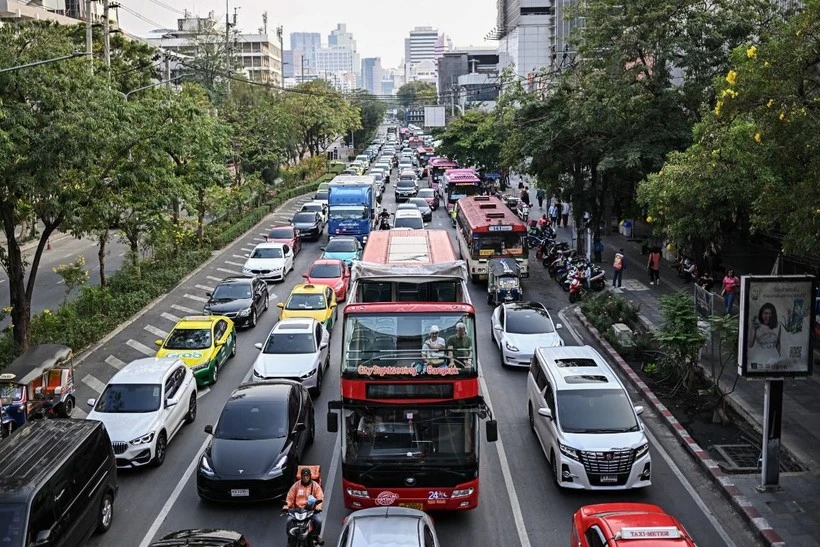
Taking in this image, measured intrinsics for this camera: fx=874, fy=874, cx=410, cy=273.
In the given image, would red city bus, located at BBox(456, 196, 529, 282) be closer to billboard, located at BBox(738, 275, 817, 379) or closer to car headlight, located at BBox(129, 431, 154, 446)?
billboard, located at BBox(738, 275, 817, 379)

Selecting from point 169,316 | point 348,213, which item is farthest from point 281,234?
point 169,316

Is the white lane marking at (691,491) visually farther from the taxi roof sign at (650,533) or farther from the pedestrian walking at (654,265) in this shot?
the pedestrian walking at (654,265)

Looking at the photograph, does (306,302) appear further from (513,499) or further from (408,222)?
(408,222)

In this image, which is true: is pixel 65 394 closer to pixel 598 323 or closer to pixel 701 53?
pixel 598 323

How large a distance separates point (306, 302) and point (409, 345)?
44.0ft

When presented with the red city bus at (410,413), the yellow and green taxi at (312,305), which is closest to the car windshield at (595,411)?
the red city bus at (410,413)

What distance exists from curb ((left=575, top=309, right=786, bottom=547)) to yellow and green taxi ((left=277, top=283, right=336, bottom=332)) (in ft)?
26.9

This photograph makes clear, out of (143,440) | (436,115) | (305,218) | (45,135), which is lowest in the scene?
(143,440)

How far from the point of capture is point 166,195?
26000mm

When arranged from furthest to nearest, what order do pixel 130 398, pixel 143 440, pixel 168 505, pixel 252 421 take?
1. pixel 130 398
2. pixel 143 440
3. pixel 252 421
4. pixel 168 505

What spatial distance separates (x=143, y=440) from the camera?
1546cm

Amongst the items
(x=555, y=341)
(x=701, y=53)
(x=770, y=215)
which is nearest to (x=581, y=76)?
(x=701, y=53)

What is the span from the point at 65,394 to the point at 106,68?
43.6ft

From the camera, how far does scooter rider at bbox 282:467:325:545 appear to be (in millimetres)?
11907
